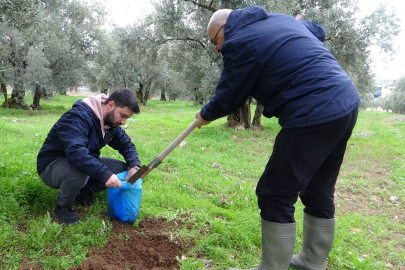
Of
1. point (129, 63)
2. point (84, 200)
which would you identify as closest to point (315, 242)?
point (84, 200)

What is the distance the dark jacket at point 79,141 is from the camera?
3092 millimetres

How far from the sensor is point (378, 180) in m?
7.33

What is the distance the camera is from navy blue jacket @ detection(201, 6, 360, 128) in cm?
221

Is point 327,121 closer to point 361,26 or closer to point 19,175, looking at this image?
point 19,175

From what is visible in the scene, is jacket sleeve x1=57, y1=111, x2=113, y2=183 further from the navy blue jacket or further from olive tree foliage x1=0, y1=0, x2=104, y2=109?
olive tree foliage x1=0, y1=0, x2=104, y2=109

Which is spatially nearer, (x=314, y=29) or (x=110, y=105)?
(x=314, y=29)

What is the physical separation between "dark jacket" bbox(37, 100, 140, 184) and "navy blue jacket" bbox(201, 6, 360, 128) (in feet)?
5.06

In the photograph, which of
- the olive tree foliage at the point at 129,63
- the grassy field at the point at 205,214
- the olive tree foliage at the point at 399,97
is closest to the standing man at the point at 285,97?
the grassy field at the point at 205,214

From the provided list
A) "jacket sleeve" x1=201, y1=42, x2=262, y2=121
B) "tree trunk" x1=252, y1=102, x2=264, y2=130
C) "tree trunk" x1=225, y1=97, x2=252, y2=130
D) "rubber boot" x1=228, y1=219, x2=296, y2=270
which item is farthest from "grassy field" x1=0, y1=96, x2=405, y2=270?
"tree trunk" x1=252, y1=102, x2=264, y2=130

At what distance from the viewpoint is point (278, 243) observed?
249 centimetres

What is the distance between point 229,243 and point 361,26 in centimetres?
1165

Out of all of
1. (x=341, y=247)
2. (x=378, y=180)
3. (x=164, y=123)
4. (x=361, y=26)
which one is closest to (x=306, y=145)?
(x=341, y=247)

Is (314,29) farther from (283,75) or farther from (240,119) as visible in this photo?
(240,119)

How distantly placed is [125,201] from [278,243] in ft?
5.95
